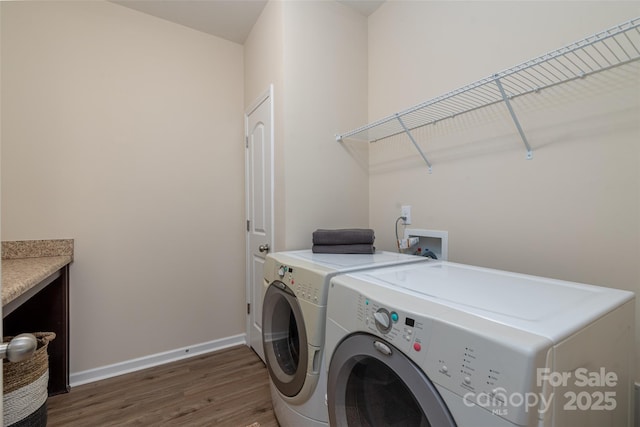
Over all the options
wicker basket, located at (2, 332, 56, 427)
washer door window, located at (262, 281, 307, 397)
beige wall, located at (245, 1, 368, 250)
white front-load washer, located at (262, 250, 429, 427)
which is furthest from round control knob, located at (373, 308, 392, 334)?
wicker basket, located at (2, 332, 56, 427)

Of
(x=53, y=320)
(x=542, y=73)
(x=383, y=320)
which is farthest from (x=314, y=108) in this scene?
(x=53, y=320)

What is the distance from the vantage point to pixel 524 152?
128cm

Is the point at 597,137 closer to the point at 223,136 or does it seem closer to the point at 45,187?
the point at 223,136

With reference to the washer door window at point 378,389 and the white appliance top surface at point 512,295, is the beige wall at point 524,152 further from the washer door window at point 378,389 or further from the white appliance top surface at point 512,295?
the washer door window at point 378,389

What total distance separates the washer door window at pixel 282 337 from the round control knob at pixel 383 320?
20.4 inches

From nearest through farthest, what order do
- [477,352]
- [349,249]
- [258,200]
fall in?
[477,352], [349,249], [258,200]

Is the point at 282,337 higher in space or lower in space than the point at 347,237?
lower

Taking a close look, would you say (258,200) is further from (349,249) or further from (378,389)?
(378,389)

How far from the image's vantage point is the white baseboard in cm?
194

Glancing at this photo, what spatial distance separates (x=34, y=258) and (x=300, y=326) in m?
1.83

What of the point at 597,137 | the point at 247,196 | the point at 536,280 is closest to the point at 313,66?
the point at 247,196

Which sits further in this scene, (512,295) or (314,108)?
(314,108)

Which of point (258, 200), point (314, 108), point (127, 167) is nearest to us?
point (314, 108)

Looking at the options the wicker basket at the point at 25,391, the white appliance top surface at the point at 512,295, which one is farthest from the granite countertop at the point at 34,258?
the white appliance top surface at the point at 512,295
